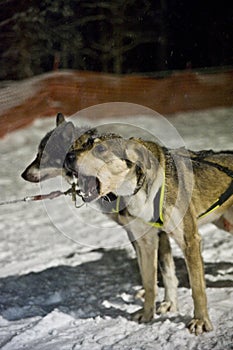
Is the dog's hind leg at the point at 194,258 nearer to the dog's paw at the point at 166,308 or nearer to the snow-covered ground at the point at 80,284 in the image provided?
the snow-covered ground at the point at 80,284

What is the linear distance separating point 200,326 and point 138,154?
108cm

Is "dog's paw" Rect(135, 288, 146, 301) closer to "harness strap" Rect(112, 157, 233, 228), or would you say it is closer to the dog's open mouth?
"harness strap" Rect(112, 157, 233, 228)

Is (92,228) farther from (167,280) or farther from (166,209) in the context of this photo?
(166,209)

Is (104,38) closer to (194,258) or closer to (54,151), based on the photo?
(54,151)

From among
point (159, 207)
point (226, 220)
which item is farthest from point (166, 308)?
point (159, 207)

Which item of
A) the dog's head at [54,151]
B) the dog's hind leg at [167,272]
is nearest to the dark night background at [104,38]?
the dog's head at [54,151]

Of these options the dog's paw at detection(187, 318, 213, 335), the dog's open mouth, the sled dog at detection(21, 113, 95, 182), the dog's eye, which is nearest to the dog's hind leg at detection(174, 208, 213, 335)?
the dog's paw at detection(187, 318, 213, 335)

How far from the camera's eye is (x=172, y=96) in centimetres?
1088

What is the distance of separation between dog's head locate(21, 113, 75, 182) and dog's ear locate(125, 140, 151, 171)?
2.45 ft

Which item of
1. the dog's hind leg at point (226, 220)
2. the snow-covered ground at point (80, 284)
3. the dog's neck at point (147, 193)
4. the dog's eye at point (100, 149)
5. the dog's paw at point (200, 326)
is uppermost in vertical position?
the dog's eye at point (100, 149)

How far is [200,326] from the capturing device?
4168mm

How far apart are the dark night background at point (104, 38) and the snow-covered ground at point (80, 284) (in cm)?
454

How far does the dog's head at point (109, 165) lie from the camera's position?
3.91 metres

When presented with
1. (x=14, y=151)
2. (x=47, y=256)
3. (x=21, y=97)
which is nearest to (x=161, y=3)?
(x=21, y=97)
